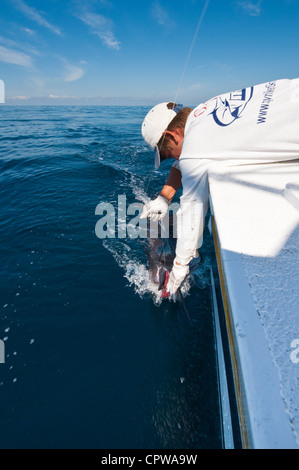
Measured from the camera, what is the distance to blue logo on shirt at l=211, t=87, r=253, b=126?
5.16 ft

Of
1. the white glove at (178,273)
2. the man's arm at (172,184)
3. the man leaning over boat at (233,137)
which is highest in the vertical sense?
the man leaning over boat at (233,137)

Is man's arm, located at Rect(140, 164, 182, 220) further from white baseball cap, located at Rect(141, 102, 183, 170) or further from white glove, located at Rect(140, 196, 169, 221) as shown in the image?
white baseball cap, located at Rect(141, 102, 183, 170)

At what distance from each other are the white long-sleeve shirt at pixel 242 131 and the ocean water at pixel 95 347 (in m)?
1.87

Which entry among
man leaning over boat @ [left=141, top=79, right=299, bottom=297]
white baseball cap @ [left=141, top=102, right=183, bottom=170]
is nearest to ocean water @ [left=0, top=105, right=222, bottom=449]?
man leaning over boat @ [left=141, top=79, right=299, bottom=297]

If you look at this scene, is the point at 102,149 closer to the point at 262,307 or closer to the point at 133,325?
the point at 133,325

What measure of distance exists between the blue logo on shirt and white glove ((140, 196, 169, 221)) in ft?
8.70

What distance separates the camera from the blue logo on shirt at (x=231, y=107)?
157 cm

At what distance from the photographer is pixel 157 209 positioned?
438 centimetres

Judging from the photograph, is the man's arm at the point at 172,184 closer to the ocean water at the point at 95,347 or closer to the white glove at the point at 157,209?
the white glove at the point at 157,209

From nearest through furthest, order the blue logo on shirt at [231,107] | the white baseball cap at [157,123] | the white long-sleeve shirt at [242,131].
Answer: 1. the white long-sleeve shirt at [242,131]
2. the blue logo on shirt at [231,107]
3. the white baseball cap at [157,123]

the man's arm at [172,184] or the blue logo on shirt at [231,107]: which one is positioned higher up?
the blue logo on shirt at [231,107]

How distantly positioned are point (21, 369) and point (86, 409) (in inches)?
Result: 34.8

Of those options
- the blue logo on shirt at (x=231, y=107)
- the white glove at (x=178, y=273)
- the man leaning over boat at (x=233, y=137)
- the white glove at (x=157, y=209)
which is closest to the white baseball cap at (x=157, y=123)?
the man leaning over boat at (x=233, y=137)
